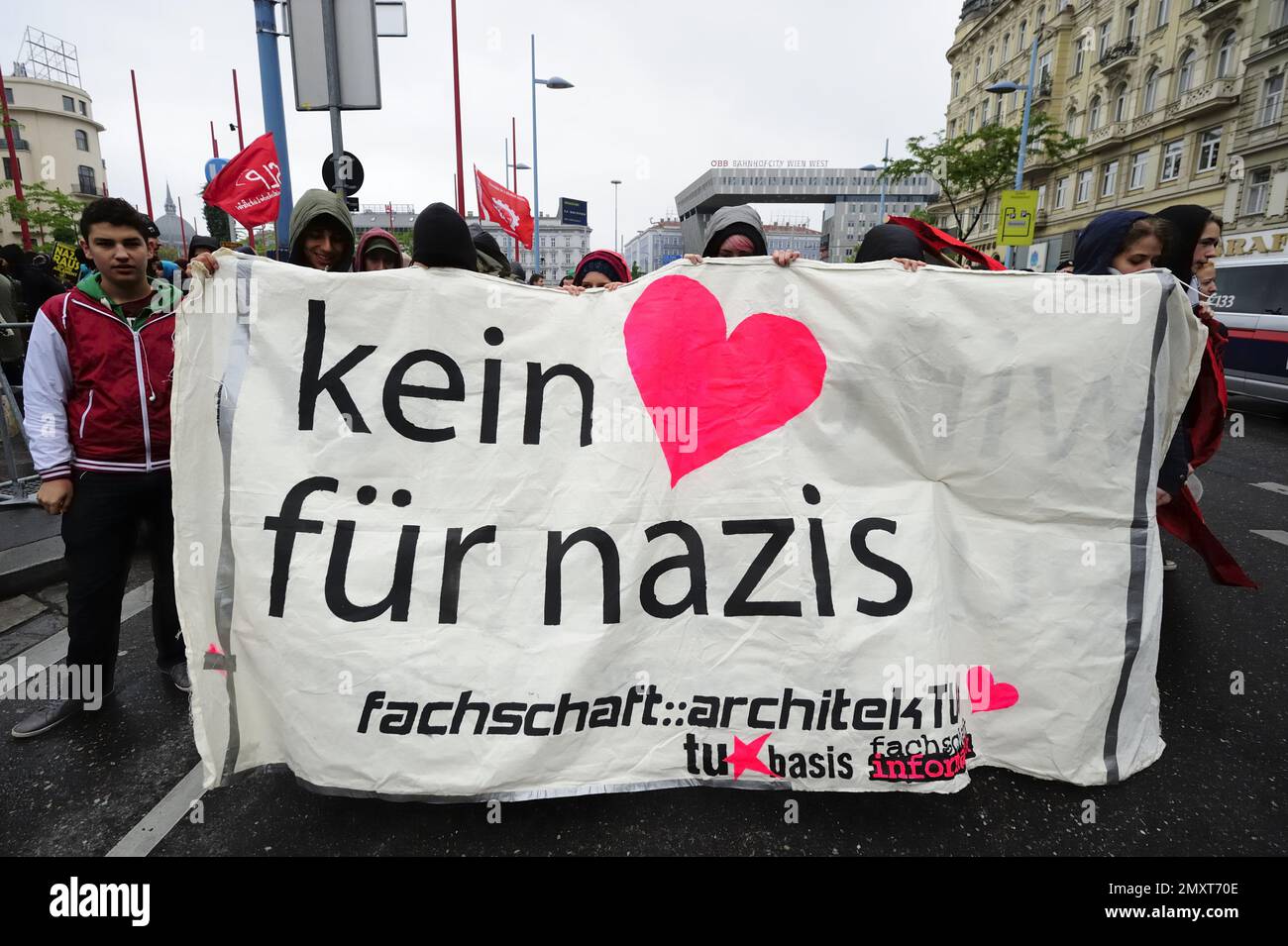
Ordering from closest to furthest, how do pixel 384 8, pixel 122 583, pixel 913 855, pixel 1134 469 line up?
pixel 913 855, pixel 1134 469, pixel 122 583, pixel 384 8

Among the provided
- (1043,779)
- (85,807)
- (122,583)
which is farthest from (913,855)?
(122,583)

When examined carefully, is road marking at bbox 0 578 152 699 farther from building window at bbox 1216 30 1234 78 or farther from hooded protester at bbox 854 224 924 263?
building window at bbox 1216 30 1234 78

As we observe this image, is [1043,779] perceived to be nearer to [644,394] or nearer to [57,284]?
[644,394]

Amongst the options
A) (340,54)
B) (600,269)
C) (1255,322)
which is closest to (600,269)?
(600,269)

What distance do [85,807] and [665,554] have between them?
208 centimetres

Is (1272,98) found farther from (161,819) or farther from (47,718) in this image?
(47,718)

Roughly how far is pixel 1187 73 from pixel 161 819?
3909 cm

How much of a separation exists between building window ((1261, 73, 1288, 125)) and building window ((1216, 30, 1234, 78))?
216cm

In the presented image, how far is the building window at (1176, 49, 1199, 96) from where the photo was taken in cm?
2723

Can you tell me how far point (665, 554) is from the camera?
2.22 m

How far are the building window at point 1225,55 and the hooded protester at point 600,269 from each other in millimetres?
34115

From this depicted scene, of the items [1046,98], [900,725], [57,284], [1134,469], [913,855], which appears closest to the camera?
[913,855]

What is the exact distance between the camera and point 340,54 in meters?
6.02

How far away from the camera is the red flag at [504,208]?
1347 cm
